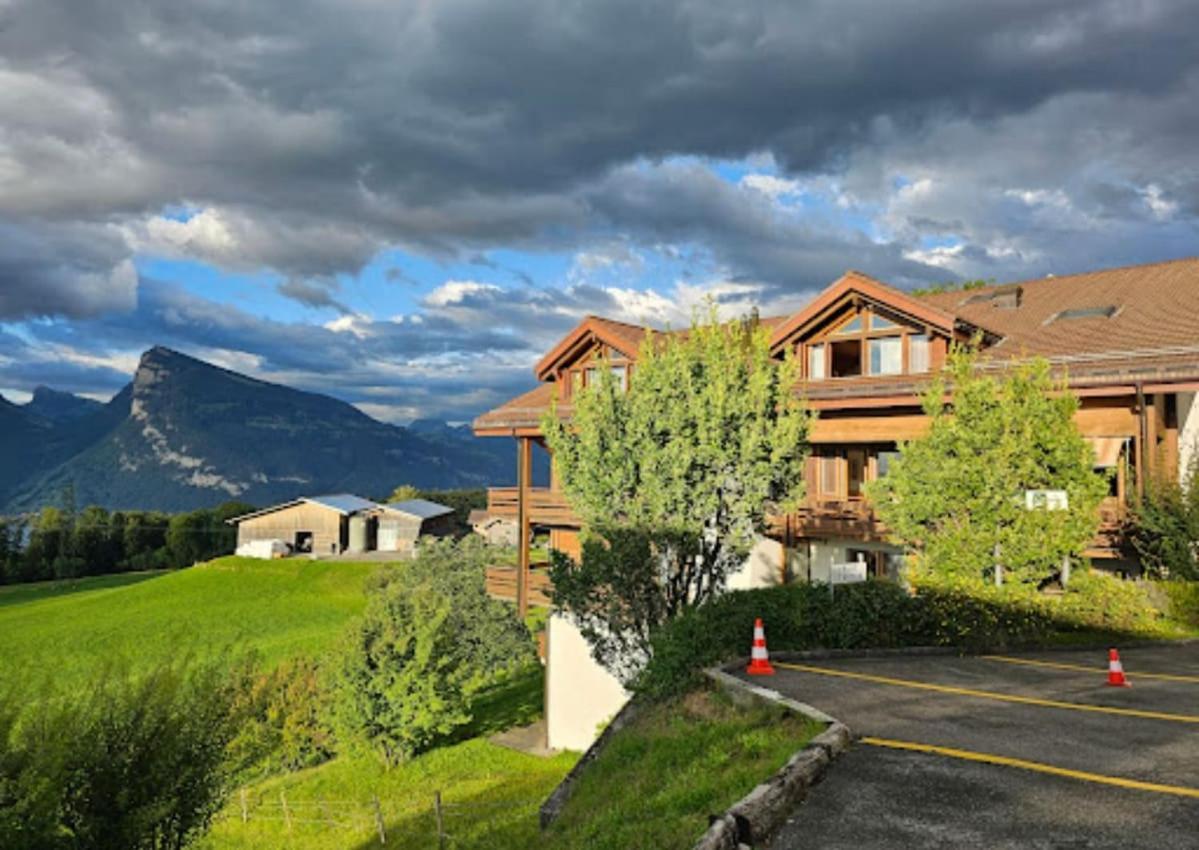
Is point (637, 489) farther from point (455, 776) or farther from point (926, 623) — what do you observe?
point (455, 776)

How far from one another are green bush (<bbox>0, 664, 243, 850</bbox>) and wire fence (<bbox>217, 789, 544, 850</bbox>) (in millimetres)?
7571

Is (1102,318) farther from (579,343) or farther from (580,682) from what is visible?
(580,682)

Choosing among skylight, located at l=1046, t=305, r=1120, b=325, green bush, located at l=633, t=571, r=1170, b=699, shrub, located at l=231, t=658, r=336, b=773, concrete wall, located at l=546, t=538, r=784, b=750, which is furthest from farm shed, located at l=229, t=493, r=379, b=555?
green bush, located at l=633, t=571, r=1170, b=699

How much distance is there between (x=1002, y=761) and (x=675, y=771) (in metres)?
3.59

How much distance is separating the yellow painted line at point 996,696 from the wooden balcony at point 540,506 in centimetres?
1215

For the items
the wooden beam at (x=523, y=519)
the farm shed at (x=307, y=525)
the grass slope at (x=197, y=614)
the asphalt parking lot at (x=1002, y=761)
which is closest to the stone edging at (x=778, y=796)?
the asphalt parking lot at (x=1002, y=761)

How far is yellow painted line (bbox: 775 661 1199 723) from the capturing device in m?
11.1

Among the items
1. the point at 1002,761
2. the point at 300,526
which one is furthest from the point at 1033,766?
the point at 300,526

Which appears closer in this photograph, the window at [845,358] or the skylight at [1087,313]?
the skylight at [1087,313]

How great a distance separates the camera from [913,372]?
23.3m

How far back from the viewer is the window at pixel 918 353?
915 inches

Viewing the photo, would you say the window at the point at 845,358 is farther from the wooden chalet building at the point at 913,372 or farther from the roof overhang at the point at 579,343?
the roof overhang at the point at 579,343

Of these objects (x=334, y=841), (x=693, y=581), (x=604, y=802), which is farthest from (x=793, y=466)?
(x=334, y=841)

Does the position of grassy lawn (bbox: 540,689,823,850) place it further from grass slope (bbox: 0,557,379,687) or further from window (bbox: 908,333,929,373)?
grass slope (bbox: 0,557,379,687)
